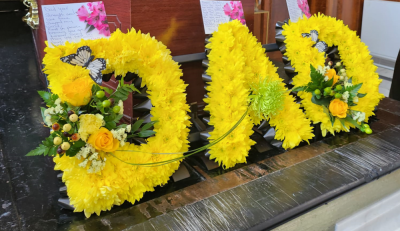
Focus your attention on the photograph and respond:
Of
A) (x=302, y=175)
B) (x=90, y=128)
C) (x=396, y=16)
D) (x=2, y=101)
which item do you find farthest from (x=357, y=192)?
(x=396, y=16)

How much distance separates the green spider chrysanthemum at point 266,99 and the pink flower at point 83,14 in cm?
65

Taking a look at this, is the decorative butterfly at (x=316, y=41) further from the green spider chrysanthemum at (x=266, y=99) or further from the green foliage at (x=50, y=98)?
the green foliage at (x=50, y=98)

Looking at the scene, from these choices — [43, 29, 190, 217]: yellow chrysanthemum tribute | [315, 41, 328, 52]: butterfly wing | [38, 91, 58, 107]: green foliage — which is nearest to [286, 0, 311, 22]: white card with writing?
[315, 41, 328, 52]: butterfly wing

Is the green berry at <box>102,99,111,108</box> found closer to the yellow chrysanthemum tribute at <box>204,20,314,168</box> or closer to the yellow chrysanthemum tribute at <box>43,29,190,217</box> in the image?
the yellow chrysanthemum tribute at <box>43,29,190,217</box>

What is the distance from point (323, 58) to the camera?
1.54m

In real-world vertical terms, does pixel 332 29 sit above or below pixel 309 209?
above

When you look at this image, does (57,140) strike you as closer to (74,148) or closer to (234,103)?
(74,148)

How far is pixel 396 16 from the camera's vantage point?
11.2 ft

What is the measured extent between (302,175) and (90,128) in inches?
30.5

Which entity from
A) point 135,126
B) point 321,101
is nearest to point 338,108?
point 321,101

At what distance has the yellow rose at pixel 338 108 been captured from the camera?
1353 mm

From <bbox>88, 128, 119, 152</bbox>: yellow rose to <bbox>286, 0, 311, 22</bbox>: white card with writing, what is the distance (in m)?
1.12

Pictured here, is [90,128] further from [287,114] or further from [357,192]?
[357,192]

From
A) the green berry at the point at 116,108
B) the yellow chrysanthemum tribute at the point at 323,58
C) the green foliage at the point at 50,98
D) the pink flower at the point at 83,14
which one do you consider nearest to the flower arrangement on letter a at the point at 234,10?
the yellow chrysanthemum tribute at the point at 323,58
